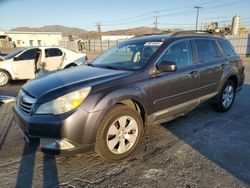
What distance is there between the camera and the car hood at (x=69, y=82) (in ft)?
9.36

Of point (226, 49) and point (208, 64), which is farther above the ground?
point (226, 49)

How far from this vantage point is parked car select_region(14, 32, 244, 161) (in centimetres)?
268

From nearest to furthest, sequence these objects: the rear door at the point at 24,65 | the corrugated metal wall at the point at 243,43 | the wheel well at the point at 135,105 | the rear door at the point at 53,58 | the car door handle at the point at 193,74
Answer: the wheel well at the point at 135,105, the car door handle at the point at 193,74, the rear door at the point at 24,65, the rear door at the point at 53,58, the corrugated metal wall at the point at 243,43

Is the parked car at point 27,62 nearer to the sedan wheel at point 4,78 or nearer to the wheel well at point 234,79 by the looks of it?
the sedan wheel at point 4,78

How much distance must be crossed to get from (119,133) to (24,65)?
7.07 meters

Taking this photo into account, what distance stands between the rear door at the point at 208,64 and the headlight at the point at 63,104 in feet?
8.13

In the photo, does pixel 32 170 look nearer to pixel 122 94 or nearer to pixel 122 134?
pixel 122 134

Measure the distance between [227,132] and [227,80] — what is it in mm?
1469

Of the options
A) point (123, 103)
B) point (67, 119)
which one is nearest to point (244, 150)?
point (123, 103)

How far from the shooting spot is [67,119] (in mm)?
2611

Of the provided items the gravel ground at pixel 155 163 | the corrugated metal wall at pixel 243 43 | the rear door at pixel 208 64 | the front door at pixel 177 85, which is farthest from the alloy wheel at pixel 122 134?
the corrugated metal wall at pixel 243 43

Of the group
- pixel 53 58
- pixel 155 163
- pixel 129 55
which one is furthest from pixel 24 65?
pixel 155 163

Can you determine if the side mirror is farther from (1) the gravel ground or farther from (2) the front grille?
(2) the front grille

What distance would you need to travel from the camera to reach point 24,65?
877cm
